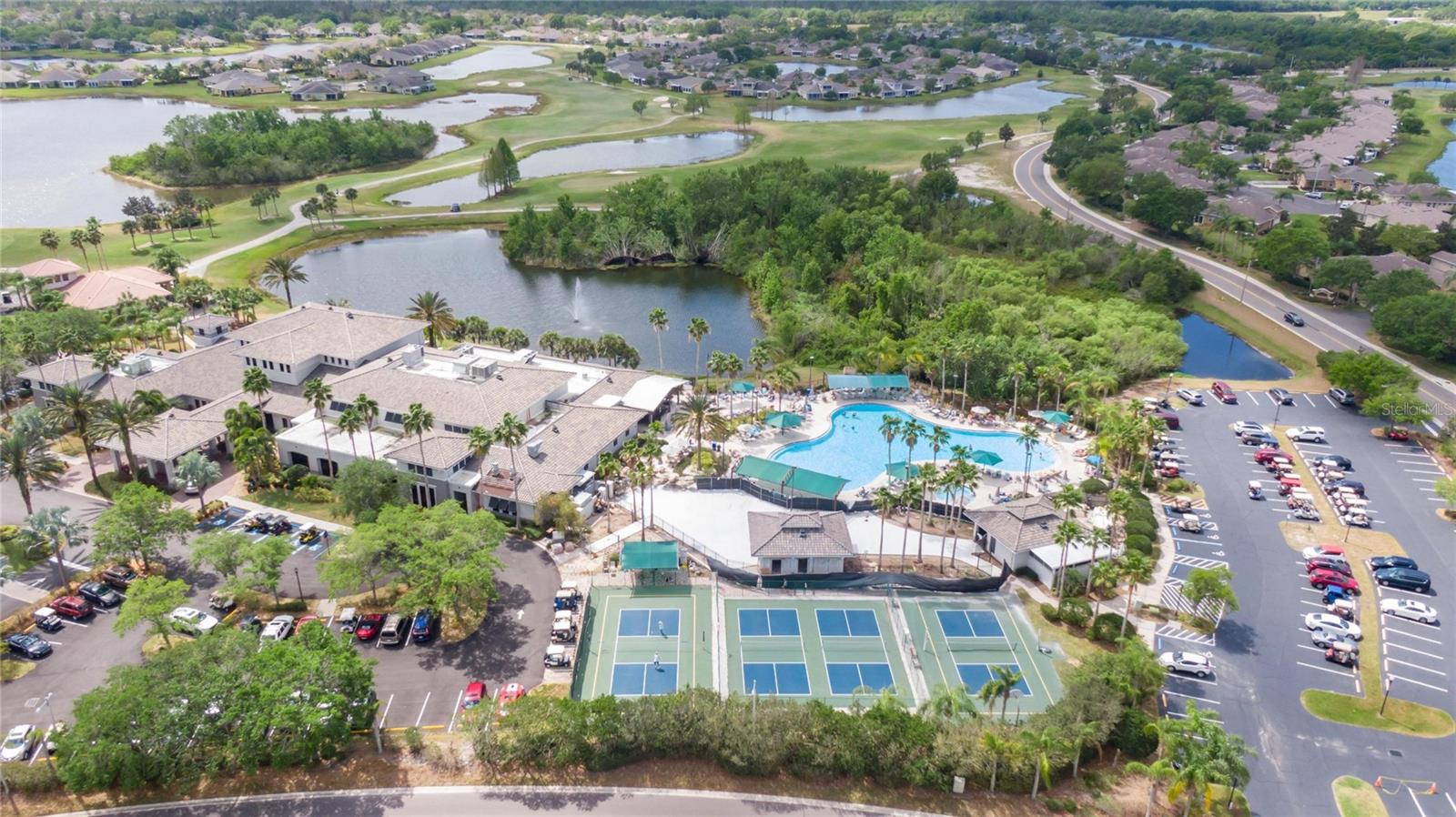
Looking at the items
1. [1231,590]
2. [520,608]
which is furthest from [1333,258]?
[520,608]

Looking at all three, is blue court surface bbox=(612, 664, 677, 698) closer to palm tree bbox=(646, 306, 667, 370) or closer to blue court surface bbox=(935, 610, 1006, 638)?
blue court surface bbox=(935, 610, 1006, 638)

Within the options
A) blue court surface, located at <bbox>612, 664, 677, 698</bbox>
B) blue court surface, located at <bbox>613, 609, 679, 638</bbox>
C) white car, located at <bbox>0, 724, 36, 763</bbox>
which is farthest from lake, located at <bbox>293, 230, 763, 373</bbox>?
white car, located at <bbox>0, 724, 36, 763</bbox>

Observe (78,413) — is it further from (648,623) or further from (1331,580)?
(1331,580)

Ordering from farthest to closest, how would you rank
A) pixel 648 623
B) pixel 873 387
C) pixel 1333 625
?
pixel 873 387
pixel 648 623
pixel 1333 625

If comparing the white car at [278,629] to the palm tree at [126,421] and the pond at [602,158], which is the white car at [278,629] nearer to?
the palm tree at [126,421]

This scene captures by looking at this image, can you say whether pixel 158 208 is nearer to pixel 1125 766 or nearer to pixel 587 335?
pixel 587 335

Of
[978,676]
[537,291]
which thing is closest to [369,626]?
[978,676]
